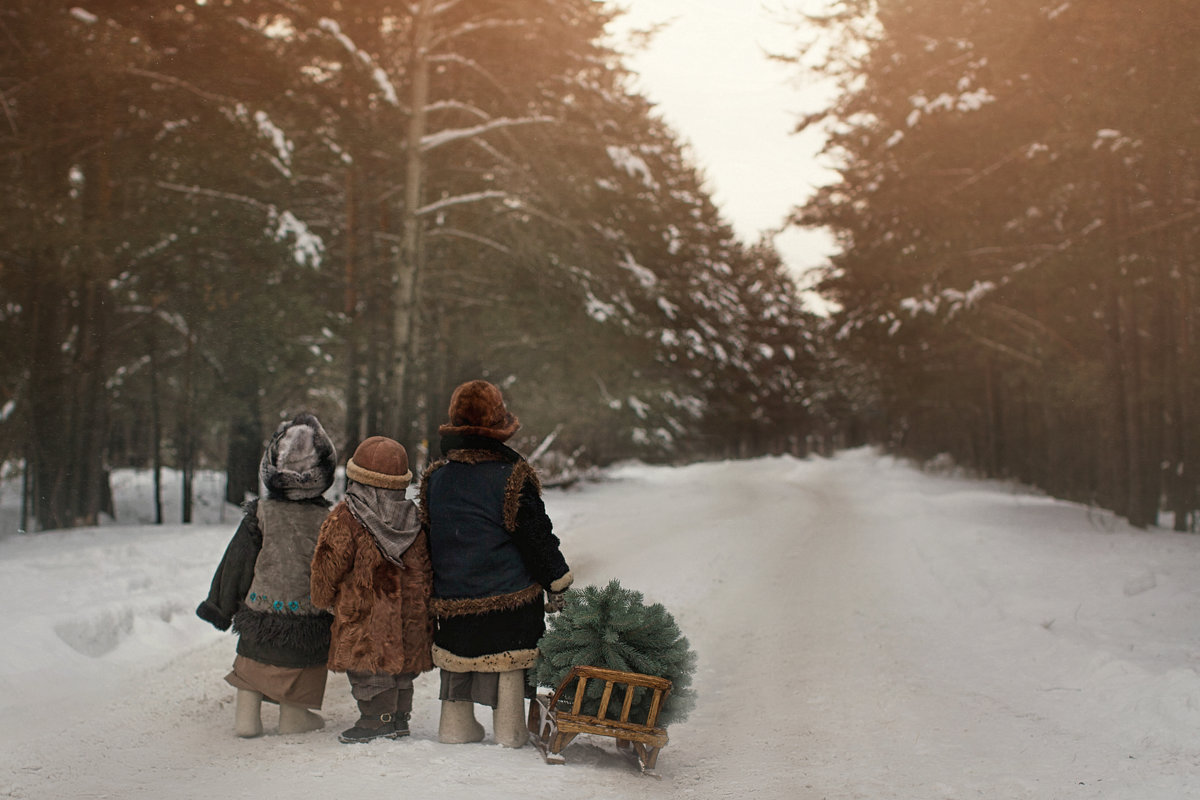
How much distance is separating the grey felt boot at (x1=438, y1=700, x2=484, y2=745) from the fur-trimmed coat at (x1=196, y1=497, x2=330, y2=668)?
0.80 meters

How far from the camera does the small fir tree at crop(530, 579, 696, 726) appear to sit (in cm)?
512

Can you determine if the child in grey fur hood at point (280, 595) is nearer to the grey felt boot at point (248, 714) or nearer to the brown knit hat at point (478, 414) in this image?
the grey felt boot at point (248, 714)

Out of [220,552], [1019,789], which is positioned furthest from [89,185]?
[1019,789]

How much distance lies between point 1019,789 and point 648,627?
90.8 inches

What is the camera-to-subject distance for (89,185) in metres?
15.9

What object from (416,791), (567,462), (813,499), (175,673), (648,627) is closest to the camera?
(416,791)

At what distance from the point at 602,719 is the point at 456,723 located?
2.90 feet

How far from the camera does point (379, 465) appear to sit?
5.46m

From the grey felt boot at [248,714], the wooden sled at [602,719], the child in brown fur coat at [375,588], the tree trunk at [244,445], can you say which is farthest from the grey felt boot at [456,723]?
the tree trunk at [244,445]

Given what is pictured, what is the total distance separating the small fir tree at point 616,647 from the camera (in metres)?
5.12

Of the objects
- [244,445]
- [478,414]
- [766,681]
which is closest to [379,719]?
[478,414]

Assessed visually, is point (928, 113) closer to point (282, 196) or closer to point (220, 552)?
point (282, 196)

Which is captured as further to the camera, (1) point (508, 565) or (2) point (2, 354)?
(2) point (2, 354)

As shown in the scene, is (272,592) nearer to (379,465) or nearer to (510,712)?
(379,465)
